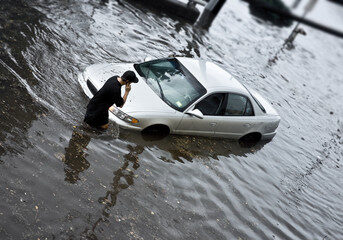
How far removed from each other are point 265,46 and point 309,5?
45.4ft

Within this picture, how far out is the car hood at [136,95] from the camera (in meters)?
6.62

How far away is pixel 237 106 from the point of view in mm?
7836

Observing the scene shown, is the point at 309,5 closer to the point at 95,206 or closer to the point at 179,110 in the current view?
the point at 179,110

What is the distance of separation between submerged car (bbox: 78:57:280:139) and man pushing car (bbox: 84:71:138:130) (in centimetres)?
56

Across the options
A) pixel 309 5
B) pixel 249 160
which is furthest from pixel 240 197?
pixel 309 5

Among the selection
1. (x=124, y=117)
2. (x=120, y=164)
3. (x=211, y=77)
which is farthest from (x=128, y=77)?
(x=211, y=77)

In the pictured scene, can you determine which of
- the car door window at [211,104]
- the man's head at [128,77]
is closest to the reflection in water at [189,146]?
the car door window at [211,104]

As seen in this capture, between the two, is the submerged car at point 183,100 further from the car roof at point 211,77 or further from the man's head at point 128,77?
the man's head at point 128,77

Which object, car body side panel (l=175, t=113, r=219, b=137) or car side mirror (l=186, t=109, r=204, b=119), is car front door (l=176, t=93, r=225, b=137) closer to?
car body side panel (l=175, t=113, r=219, b=137)

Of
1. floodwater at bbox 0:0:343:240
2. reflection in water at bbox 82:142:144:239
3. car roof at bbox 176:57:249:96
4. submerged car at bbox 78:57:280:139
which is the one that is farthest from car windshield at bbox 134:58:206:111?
reflection in water at bbox 82:142:144:239

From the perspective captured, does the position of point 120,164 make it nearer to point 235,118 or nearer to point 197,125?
point 197,125

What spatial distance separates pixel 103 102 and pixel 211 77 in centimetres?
289

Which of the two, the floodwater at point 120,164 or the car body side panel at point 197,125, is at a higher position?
the car body side panel at point 197,125

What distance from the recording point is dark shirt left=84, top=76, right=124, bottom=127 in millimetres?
5777
